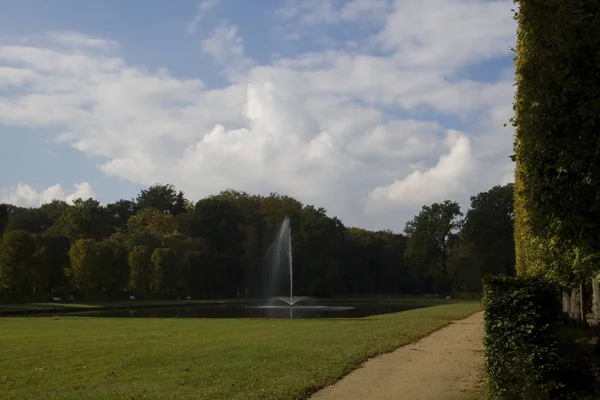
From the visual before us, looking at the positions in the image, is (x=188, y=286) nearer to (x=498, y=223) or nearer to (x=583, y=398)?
(x=498, y=223)

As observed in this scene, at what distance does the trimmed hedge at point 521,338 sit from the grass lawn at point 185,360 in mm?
3326

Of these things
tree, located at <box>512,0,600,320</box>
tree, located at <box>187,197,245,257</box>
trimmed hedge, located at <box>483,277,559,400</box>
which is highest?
tree, located at <box>187,197,245,257</box>

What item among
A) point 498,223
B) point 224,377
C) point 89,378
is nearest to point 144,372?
point 89,378

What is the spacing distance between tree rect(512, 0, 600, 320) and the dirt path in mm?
3917

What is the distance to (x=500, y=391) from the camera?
8.73 metres

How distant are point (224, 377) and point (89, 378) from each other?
2822mm

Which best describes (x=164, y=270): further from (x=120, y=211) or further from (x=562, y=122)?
(x=562, y=122)

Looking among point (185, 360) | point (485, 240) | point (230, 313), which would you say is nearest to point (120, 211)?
point (485, 240)

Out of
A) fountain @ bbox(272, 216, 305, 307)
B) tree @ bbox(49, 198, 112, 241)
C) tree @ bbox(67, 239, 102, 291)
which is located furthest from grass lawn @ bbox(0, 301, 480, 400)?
tree @ bbox(49, 198, 112, 241)

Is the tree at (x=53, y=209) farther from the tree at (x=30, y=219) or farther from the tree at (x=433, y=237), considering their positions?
the tree at (x=433, y=237)

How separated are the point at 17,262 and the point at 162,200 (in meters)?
67.7

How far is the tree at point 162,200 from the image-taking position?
12488 centimetres

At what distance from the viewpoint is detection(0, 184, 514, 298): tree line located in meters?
70.5

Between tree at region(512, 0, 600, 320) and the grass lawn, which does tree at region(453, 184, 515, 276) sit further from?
tree at region(512, 0, 600, 320)
